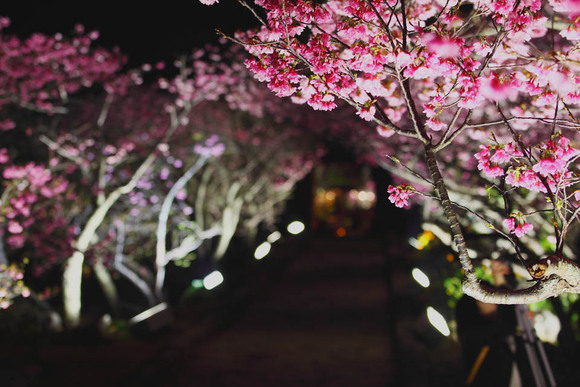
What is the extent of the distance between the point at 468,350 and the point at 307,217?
19.3 m

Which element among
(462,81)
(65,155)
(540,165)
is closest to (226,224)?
(65,155)

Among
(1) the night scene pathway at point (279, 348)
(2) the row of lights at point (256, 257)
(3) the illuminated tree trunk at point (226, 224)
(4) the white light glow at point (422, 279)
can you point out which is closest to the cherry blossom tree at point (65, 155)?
(1) the night scene pathway at point (279, 348)

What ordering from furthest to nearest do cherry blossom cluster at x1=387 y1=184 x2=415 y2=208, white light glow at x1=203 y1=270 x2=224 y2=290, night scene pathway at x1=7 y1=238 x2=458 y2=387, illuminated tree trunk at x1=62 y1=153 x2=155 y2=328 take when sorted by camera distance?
1. illuminated tree trunk at x1=62 y1=153 x2=155 y2=328
2. night scene pathway at x1=7 y1=238 x2=458 y2=387
3. white light glow at x1=203 y1=270 x2=224 y2=290
4. cherry blossom cluster at x1=387 y1=184 x2=415 y2=208

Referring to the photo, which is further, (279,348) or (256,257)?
(279,348)

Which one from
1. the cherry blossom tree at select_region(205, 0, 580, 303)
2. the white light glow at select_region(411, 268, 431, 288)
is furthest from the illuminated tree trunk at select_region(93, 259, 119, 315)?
the white light glow at select_region(411, 268, 431, 288)

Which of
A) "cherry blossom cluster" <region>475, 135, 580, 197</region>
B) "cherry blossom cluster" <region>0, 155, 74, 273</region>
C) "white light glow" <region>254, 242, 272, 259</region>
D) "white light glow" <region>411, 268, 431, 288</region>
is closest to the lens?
"cherry blossom cluster" <region>475, 135, 580, 197</region>

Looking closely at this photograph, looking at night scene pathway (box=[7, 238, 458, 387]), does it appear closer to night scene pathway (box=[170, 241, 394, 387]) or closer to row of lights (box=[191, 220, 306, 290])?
night scene pathway (box=[170, 241, 394, 387])

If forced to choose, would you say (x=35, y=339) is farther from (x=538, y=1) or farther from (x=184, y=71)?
(x=538, y=1)

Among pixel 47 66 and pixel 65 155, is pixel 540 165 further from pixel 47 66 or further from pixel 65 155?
pixel 47 66

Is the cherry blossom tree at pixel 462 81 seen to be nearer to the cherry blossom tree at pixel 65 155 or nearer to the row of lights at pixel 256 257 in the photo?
the row of lights at pixel 256 257

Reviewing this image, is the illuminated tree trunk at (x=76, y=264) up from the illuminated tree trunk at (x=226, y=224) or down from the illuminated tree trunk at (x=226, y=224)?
down

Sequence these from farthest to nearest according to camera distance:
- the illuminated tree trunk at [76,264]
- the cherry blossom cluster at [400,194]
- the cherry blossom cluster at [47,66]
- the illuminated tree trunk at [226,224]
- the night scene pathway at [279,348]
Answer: the illuminated tree trunk at [226,224], the cherry blossom cluster at [47,66], the illuminated tree trunk at [76,264], the night scene pathway at [279,348], the cherry blossom cluster at [400,194]

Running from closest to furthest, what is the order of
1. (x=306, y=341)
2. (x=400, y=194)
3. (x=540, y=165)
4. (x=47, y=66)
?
(x=540, y=165)
(x=400, y=194)
(x=306, y=341)
(x=47, y=66)

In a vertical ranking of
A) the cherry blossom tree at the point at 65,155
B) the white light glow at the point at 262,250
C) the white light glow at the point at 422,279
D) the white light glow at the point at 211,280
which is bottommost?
the white light glow at the point at 422,279
